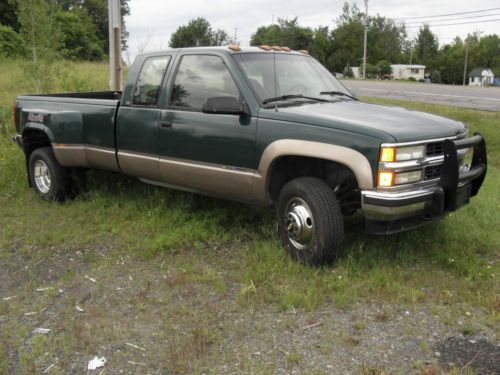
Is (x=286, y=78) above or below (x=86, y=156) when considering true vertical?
above

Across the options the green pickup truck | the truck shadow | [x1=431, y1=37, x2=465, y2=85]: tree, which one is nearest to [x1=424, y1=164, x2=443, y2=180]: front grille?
the green pickup truck

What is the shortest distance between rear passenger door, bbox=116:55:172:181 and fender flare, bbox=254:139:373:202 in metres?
1.36

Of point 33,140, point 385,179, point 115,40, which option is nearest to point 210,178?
point 385,179

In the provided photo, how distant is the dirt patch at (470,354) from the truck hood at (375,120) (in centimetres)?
145

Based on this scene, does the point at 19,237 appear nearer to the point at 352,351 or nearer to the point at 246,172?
the point at 246,172

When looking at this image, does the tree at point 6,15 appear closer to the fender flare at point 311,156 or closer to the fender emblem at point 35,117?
the fender emblem at point 35,117

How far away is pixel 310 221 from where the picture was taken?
4430 mm

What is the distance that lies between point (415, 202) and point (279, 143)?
1189mm

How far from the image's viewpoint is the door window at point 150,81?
18.4 ft

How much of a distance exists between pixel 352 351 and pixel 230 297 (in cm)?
113

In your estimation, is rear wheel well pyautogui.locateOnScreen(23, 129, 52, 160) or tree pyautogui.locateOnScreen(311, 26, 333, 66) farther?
tree pyautogui.locateOnScreen(311, 26, 333, 66)

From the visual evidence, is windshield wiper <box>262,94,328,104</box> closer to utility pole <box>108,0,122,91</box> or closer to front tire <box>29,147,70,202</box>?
front tire <box>29,147,70,202</box>

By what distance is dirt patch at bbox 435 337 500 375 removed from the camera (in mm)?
3115

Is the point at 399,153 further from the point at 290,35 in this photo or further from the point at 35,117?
the point at 290,35
